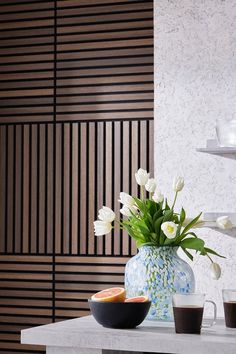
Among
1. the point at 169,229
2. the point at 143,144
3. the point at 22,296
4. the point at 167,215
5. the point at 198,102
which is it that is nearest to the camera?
the point at 169,229

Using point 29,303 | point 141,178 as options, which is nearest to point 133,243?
point 29,303

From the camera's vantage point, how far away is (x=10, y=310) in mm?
4230

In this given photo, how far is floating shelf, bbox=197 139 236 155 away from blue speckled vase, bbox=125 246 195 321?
1.48 ft

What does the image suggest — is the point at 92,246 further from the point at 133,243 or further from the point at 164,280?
the point at 164,280

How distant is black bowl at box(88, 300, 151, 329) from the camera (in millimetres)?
2664

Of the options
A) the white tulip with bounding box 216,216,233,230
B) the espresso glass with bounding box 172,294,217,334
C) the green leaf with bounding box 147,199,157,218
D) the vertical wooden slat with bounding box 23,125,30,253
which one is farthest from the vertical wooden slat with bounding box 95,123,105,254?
the espresso glass with bounding box 172,294,217,334

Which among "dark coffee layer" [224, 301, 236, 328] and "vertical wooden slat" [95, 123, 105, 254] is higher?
"vertical wooden slat" [95, 123, 105, 254]

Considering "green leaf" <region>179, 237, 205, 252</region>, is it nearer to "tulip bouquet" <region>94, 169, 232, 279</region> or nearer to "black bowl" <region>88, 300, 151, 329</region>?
"tulip bouquet" <region>94, 169, 232, 279</region>

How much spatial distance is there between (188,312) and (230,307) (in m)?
0.23

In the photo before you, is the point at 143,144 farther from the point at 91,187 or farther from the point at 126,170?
the point at 91,187

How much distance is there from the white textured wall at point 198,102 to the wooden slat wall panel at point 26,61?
33.2 inches

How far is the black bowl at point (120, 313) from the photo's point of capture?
105 inches

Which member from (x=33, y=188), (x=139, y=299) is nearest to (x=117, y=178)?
(x=33, y=188)

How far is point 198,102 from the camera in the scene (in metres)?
3.44
